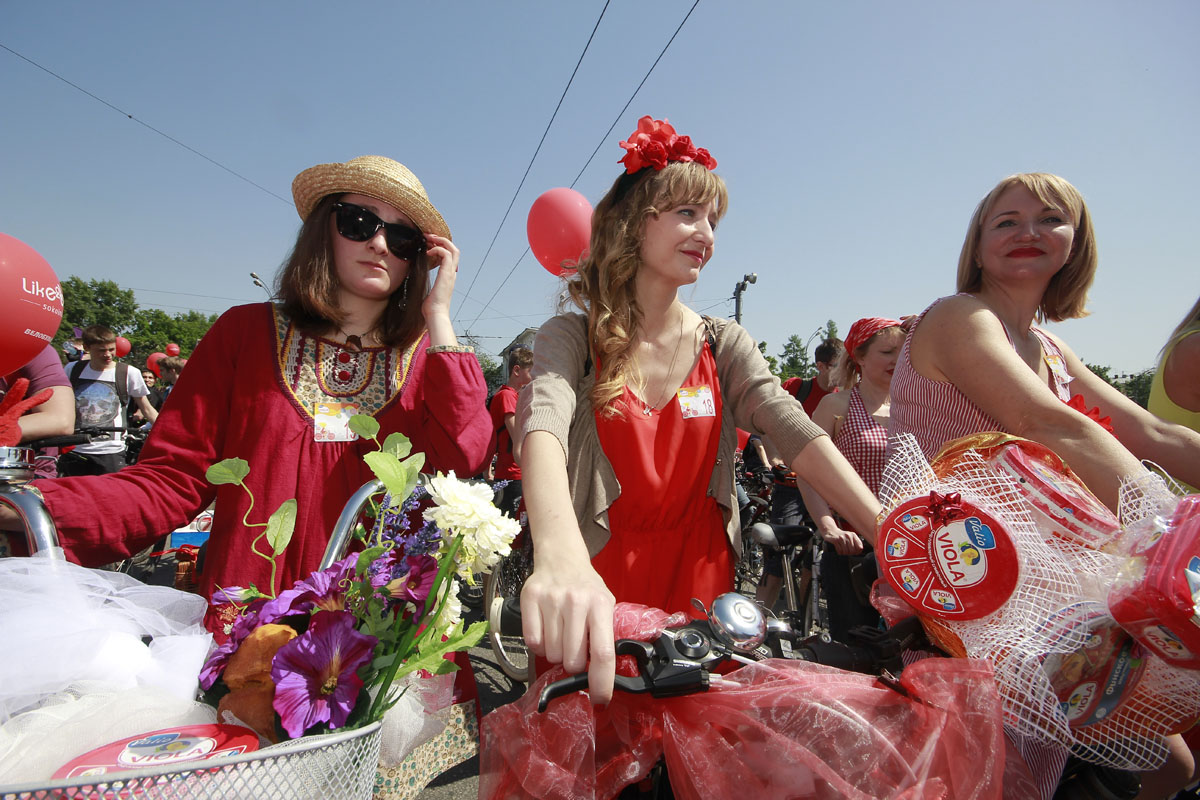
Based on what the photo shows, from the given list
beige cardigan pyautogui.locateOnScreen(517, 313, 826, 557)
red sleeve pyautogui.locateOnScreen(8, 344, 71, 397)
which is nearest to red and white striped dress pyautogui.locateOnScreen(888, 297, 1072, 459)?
beige cardigan pyautogui.locateOnScreen(517, 313, 826, 557)

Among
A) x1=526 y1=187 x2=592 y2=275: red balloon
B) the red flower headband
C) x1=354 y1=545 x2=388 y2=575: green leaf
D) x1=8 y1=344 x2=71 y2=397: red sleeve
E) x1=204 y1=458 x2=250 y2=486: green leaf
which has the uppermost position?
x1=526 y1=187 x2=592 y2=275: red balloon

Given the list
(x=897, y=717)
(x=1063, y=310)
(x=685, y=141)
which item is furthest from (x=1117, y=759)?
(x=685, y=141)

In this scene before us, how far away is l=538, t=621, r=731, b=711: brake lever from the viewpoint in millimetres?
697

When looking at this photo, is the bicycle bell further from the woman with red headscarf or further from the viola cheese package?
the woman with red headscarf

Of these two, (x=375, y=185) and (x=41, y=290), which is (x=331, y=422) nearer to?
(x=375, y=185)

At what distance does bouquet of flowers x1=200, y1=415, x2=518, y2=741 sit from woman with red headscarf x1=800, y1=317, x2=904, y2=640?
7.81ft

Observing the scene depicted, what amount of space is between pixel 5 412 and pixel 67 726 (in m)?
0.93

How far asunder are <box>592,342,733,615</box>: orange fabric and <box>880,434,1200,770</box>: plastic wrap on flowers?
2.30 ft

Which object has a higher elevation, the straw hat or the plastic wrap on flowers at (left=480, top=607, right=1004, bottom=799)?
the straw hat

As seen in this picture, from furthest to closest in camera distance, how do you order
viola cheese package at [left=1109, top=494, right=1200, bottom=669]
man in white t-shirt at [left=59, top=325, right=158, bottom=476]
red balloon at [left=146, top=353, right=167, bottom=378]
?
1. red balloon at [left=146, top=353, right=167, bottom=378]
2. man in white t-shirt at [left=59, top=325, right=158, bottom=476]
3. viola cheese package at [left=1109, top=494, right=1200, bottom=669]

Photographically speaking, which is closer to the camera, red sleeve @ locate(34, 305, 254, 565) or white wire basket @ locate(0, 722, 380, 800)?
white wire basket @ locate(0, 722, 380, 800)

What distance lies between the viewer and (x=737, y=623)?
80 centimetres

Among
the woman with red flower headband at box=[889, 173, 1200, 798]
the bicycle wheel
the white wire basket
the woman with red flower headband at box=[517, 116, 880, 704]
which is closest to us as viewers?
the white wire basket

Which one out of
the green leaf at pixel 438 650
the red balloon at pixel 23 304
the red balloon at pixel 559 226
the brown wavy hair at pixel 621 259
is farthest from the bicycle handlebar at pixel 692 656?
the red balloon at pixel 559 226
